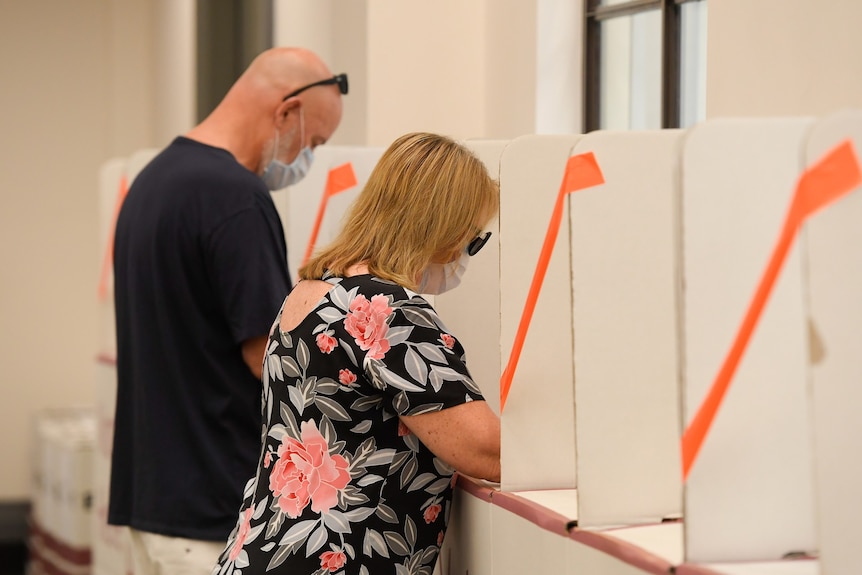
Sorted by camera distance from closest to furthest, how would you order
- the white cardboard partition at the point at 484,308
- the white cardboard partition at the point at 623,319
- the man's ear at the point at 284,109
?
1. the white cardboard partition at the point at 623,319
2. the white cardboard partition at the point at 484,308
3. the man's ear at the point at 284,109

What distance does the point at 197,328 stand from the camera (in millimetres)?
1910

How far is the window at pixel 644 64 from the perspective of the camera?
2.28 m

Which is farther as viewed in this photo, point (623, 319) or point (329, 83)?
point (329, 83)

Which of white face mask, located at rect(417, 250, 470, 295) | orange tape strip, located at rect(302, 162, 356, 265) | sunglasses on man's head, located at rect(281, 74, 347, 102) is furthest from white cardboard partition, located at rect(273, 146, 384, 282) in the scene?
white face mask, located at rect(417, 250, 470, 295)

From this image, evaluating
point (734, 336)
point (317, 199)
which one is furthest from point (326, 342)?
point (317, 199)

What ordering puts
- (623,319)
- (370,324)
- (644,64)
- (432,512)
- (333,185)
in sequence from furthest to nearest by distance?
(644,64) < (333,185) < (432,512) < (370,324) < (623,319)

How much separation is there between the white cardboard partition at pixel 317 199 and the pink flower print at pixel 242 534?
0.75m

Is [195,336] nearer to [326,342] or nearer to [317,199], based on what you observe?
[317,199]

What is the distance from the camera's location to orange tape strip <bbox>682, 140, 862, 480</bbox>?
865mm

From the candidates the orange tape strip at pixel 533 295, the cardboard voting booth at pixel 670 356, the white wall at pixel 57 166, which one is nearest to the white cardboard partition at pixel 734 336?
the cardboard voting booth at pixel 670 356

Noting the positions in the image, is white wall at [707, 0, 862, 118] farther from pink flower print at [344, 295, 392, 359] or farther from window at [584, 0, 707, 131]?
pink flower print at [344, 295, 392, 359]

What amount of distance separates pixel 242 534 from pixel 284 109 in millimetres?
1015

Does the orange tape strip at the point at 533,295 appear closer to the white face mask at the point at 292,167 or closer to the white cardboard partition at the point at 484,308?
the white cardboard partition at the point at 484,308

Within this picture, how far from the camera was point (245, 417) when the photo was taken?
196cm
